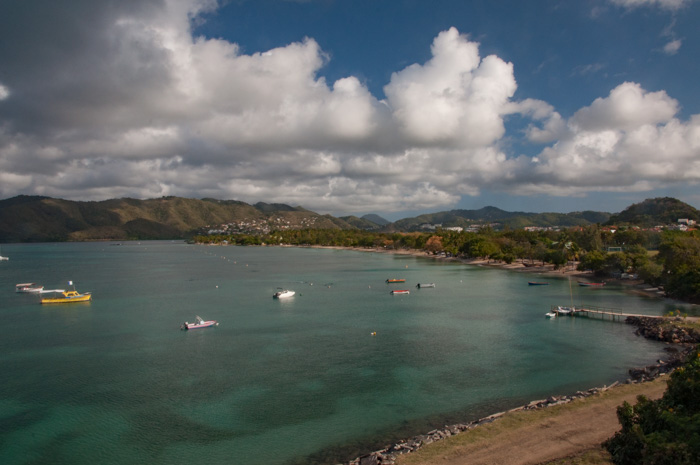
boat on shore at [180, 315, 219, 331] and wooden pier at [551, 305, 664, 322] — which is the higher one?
wooden pier at [551, 305, 664, 322]

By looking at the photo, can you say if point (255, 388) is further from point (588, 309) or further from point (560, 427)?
point (588, 309)

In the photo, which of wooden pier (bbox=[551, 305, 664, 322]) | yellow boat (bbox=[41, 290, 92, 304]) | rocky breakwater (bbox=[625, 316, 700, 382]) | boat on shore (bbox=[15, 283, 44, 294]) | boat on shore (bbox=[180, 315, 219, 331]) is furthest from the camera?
boat on shore (bbox=[15, 283, 44, 294])

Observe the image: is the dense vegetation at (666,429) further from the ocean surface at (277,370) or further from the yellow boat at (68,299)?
the yellow boat at (68,299)

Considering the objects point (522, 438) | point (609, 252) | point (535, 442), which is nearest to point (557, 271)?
point (609, 252)

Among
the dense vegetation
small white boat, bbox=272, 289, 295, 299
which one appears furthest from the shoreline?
small white boat, bbox=272, 289, 295, 299

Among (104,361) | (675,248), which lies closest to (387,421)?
(104,361)

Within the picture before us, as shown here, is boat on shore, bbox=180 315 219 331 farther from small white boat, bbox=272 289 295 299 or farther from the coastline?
the coastline
